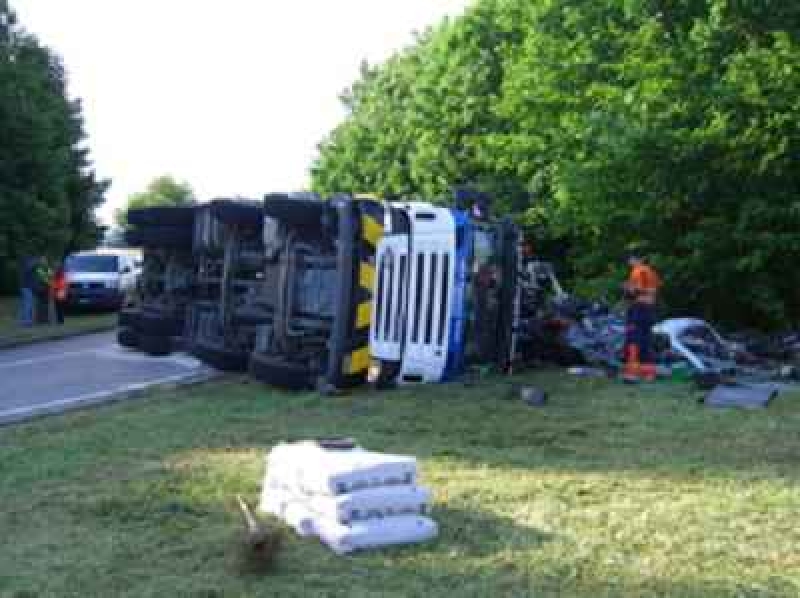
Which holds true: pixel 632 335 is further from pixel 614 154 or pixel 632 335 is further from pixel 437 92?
pixel 437 92

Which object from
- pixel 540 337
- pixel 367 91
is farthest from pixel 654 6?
pixel 367 91

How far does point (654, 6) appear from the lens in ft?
62.1

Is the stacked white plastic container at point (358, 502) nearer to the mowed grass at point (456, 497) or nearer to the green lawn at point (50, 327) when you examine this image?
the mowed grass at point (456, 497)

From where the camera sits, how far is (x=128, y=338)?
17.6 m

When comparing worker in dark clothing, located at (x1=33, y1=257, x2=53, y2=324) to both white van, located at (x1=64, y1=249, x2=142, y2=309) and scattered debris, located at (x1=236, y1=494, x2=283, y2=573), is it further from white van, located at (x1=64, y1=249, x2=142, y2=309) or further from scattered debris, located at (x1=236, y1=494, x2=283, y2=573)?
scattered debris, located at (x1=236, y1=494, x2=283, y2=573)

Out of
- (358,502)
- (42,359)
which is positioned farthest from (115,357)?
(358,502)

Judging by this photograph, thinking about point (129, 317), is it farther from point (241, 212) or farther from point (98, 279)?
point (98, 279)

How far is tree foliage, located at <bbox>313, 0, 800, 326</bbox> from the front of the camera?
16.5 meters

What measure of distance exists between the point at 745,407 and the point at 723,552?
5457 millimetres

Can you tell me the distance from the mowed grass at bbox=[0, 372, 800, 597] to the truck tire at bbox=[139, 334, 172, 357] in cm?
450

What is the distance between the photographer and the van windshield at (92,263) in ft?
97.1

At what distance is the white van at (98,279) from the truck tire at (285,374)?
16875 millimetres

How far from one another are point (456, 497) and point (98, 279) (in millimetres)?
23596

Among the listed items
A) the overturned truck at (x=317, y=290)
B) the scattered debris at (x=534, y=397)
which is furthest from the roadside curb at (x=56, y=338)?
the scattered debris at (x=534, y=397)
